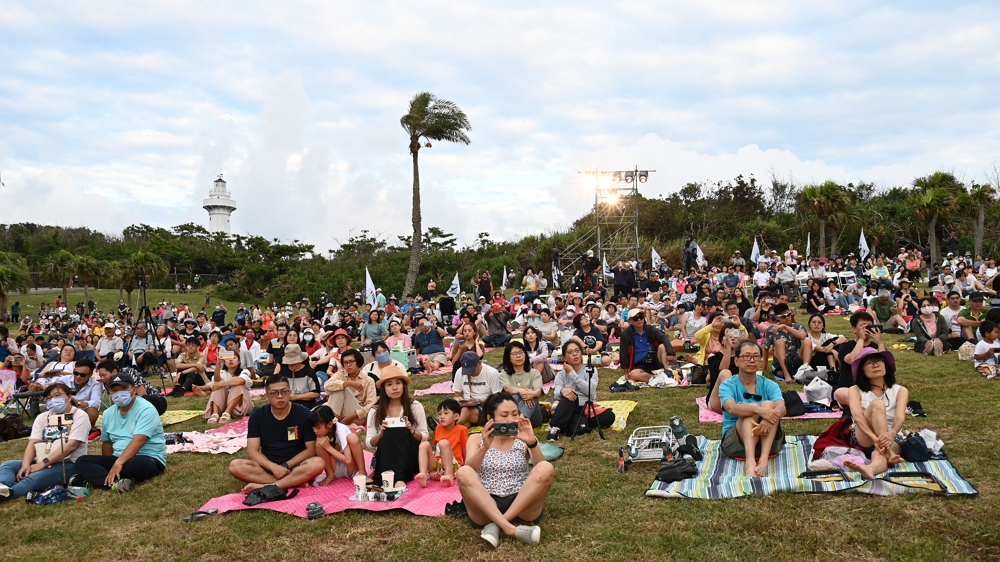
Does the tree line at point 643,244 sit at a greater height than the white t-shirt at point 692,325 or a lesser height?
greater

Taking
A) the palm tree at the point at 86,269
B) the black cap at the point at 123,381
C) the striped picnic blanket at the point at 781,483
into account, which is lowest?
the striped picnic blanket at the point at 781,483

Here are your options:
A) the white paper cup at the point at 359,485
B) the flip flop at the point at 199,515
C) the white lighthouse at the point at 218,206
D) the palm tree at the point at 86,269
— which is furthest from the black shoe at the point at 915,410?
the white lighthouse at the point at 218,206

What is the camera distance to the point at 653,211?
36.2 m

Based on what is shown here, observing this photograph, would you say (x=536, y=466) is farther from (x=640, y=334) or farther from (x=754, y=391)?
(x=640, y=334)

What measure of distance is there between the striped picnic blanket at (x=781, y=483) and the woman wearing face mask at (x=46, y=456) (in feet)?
17.6

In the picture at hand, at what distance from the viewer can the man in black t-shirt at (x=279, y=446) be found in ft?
20.0

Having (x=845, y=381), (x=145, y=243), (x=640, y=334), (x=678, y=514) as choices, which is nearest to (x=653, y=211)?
(x=640, y=334)

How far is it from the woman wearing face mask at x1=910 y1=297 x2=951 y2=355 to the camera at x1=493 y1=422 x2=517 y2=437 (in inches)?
353

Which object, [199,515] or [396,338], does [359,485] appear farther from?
[396,338]

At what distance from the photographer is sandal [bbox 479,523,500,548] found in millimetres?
4570

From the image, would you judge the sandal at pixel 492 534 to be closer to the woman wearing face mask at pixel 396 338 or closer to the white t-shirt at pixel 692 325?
the woman wearing face mask at pixel 396 338

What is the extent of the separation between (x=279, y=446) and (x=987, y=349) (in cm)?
913

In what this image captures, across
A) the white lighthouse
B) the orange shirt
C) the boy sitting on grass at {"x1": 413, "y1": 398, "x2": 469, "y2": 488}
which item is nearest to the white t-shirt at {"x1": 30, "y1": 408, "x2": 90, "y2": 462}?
the boy sitting on grass at {"x1": 413, "y1": 398, "x2": 469, "y2": 488}

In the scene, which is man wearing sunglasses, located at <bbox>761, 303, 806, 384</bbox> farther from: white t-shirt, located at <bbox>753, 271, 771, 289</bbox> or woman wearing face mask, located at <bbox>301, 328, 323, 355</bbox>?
white t-shirt, located at <bbox>753, 271, 771, 289</bbox>
